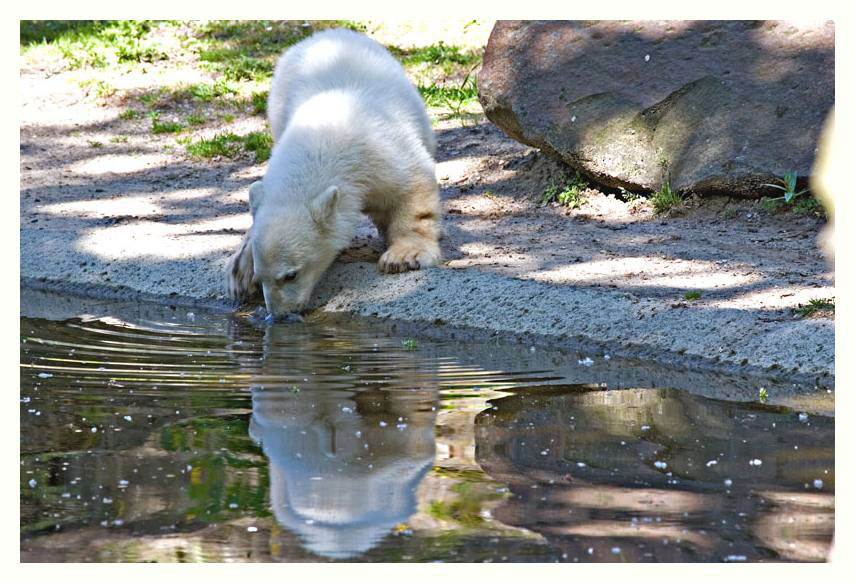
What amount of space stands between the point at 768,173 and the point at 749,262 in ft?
4.64

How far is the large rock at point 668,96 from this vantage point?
8664 mm

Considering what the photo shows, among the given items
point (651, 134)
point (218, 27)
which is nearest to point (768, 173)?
point (651, 134)

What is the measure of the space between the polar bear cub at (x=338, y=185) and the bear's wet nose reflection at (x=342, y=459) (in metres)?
1.66

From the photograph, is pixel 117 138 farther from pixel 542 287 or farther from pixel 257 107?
pixel 542 287

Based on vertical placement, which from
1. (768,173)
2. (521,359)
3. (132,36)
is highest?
(132,36)

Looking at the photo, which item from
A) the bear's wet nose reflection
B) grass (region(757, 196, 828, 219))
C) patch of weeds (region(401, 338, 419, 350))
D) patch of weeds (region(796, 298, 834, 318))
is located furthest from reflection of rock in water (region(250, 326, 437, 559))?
grass (region(757, 196, 828, 219))

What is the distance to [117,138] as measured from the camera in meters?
11.6

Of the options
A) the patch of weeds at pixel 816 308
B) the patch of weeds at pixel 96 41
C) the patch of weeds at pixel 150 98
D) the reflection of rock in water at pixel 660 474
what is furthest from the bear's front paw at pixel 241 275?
the patch of weeds at pixel 96 41

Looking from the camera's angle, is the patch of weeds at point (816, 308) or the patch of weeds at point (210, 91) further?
the patch of weeds at point (210, 91)

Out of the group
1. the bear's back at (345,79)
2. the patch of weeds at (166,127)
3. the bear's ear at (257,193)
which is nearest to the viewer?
the bear's ear at (257,193)

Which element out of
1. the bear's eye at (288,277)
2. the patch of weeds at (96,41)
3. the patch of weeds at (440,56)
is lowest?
the bear's eye at (288,277)

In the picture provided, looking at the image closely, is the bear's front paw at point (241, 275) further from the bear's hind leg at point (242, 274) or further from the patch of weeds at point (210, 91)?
the patch of weeds at point (210, 91)

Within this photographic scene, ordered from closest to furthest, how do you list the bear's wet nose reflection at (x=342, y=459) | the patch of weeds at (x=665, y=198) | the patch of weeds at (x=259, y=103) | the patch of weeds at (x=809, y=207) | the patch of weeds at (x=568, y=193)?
the bear's wet nose reflection at (x=342, y=459)
the patch of weeds at (x=809, y=207)
the patch of weeds at (x=665, y=198)
the patch of weeds at (x=568, y=193)
the patch of weeds at (x=259, y=103)

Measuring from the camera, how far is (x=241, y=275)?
729cm
